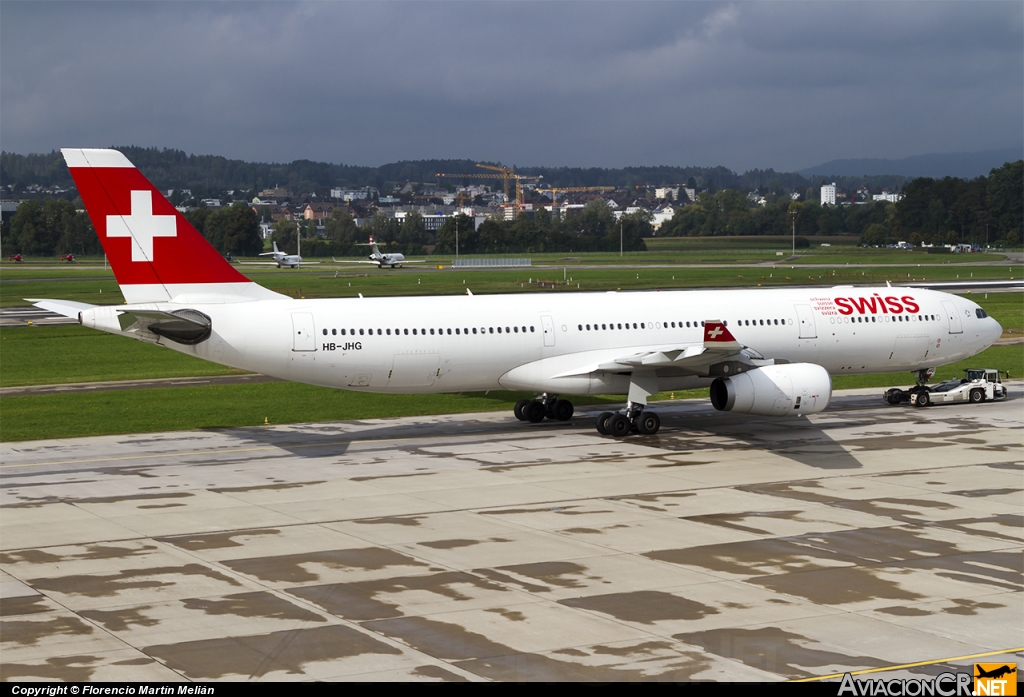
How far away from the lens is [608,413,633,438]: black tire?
34125 millimetres

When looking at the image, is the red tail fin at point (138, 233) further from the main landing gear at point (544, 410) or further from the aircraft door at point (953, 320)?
the aircraft door at point (953, 320)

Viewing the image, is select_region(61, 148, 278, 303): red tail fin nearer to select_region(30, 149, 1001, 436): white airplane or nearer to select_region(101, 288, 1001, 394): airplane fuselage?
select_region(30, 149, 1001, 436): white airplane

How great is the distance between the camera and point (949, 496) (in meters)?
26.1

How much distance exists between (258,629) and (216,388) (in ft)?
97.9

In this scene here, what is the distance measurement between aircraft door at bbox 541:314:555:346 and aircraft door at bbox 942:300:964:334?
15.2 m

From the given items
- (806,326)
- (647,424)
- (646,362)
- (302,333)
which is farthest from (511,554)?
(806,326)

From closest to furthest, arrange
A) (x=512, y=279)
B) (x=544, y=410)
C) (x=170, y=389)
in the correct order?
(x=544, y=410) < (x=170, y=389) < (x=512, y=279)

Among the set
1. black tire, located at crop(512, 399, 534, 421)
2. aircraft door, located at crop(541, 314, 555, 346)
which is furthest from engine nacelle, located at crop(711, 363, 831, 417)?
black tire, located at crop(512, 399, 534, 421)

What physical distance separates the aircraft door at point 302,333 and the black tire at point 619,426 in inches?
362

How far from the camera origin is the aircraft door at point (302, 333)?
31938mm

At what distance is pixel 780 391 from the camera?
3198 centimetres

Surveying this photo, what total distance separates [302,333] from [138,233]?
5274 mm

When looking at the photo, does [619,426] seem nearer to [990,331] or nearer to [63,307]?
[990,331]

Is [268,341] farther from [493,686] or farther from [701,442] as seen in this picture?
[493,686]
